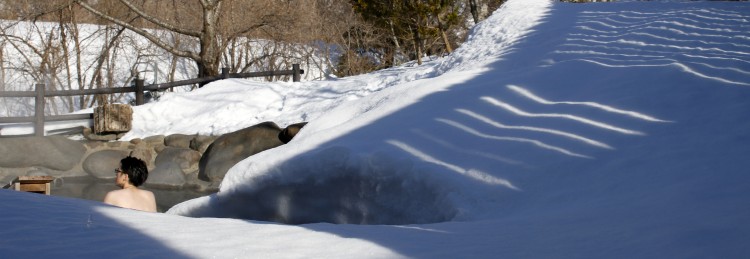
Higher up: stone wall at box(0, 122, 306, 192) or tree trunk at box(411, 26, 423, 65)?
tree trunk at box(411, 26, 423, 65)

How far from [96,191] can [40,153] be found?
1.49 meters

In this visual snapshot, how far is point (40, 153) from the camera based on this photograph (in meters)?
12.4

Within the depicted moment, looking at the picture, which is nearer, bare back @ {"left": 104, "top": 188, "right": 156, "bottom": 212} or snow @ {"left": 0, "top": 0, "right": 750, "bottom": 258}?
snow @ {"left": 0, "top": 0, "right": 750, "bottom": 258}

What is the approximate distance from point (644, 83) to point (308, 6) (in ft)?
42.6

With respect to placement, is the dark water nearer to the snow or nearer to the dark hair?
the snow

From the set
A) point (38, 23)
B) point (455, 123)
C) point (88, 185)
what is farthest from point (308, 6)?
point (455, 123)

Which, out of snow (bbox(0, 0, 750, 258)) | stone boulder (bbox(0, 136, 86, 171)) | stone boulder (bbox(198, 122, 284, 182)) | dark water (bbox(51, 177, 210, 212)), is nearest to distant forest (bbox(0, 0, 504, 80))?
stone boulder (bbox(0, 136, 86, 171))

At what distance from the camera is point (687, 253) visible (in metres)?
2.87

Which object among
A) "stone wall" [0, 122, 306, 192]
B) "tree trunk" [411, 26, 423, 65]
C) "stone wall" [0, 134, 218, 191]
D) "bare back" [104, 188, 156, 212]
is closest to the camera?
"bare back" [104, 188, 156, 212]

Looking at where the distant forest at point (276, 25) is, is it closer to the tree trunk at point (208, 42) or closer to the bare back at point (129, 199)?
the tree trunk at point (208, 42)

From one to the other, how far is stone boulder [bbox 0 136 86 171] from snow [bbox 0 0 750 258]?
625 centimetres

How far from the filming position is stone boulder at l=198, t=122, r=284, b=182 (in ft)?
38.1

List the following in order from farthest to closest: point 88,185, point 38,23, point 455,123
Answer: point 38,23
point 88,185
point 455,123

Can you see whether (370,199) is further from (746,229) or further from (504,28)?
(504,28)
